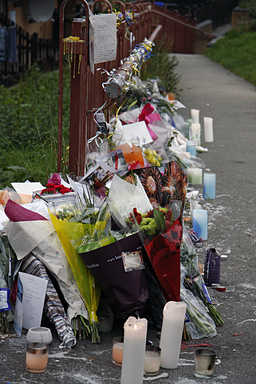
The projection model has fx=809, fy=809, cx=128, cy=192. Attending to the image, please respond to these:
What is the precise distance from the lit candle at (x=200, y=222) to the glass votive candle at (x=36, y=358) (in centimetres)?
246

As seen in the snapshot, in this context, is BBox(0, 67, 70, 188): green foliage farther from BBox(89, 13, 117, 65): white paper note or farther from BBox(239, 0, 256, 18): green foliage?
BBox(239, 0, 256, 18): green foliage

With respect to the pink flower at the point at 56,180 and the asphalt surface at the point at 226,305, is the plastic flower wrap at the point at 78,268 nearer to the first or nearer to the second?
the asphalt surface at the point at 226,305

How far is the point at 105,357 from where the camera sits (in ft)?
13.0

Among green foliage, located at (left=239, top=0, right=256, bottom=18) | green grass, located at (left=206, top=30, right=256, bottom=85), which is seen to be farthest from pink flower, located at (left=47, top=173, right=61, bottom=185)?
green foliage, located at (left=239, top=0, right=256, bottom=18)

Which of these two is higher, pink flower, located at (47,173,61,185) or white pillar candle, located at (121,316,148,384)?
pink flower, located at (47,173,61,185)

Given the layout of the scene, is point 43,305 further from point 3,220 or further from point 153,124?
point 153,124

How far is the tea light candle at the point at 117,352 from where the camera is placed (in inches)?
151

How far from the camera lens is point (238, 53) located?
2430 cm

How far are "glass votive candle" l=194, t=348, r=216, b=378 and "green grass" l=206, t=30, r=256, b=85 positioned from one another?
14.6 meters

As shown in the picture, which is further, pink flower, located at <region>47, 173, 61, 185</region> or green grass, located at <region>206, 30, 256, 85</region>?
green grass, located at <region>206, 30, 256, 85</region>

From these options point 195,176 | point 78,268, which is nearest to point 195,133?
point 195,176

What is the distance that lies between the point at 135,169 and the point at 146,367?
1545 mm

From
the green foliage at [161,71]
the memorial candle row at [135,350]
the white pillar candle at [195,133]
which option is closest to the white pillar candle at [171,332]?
the memorial candle row at [135,350]

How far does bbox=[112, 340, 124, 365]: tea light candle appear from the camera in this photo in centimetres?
383
